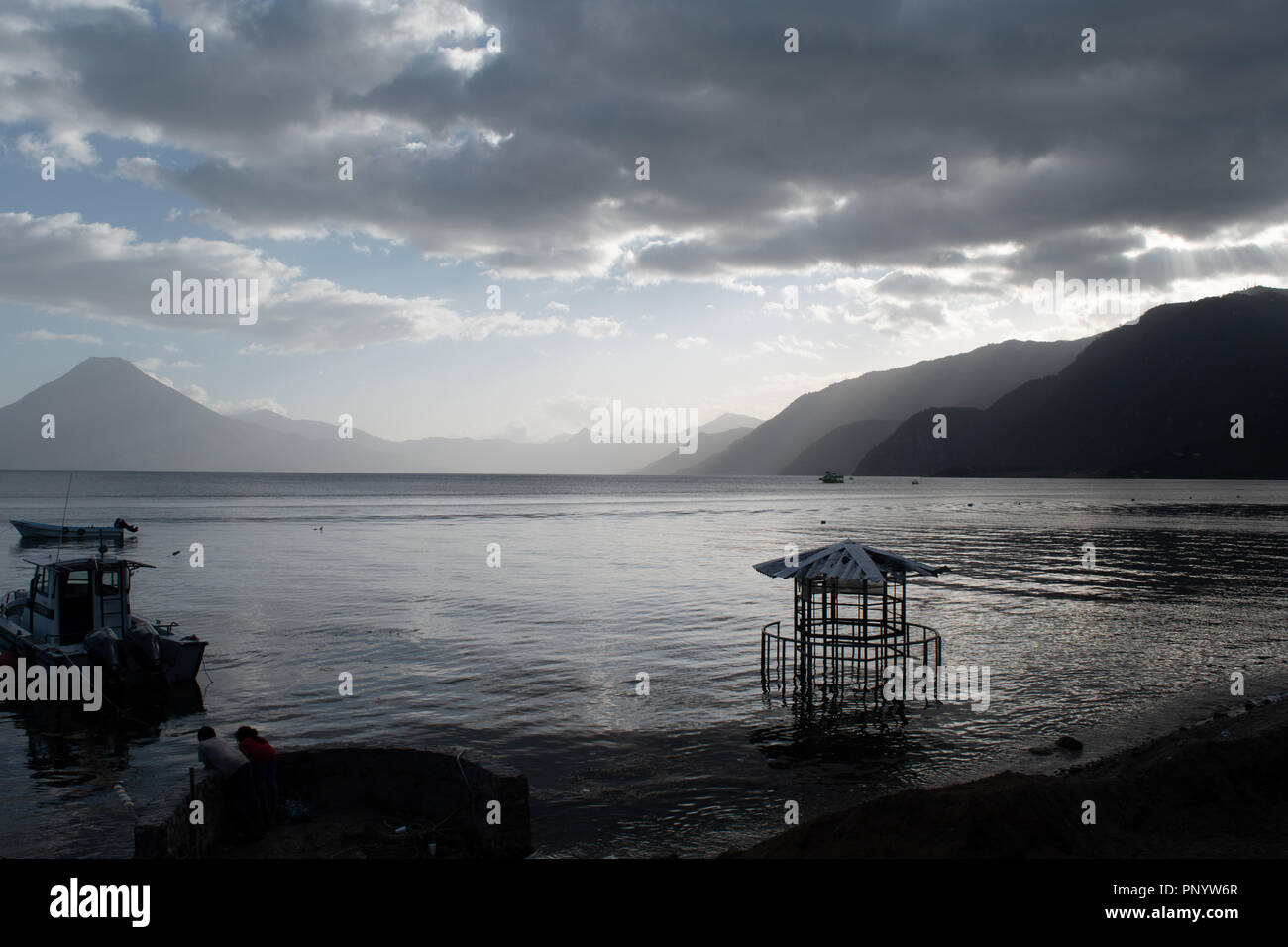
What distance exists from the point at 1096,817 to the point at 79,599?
26678 mm

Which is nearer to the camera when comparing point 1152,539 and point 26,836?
point 26,836

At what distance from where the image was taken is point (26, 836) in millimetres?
13273

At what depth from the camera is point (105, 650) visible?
70.9ft

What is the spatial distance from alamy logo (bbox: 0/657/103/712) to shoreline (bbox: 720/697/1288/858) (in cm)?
1855

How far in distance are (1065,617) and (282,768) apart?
3109cm

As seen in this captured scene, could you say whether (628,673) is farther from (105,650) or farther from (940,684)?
(105,650)

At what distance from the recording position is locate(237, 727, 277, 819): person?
1242 centimetres

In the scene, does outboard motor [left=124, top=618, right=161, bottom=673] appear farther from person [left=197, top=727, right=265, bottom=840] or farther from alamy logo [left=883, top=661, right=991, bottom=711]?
alamy logo [left=883, top=661, right=991, bottom=711]

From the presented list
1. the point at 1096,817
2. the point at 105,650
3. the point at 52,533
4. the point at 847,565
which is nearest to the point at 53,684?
the point at 105,650
